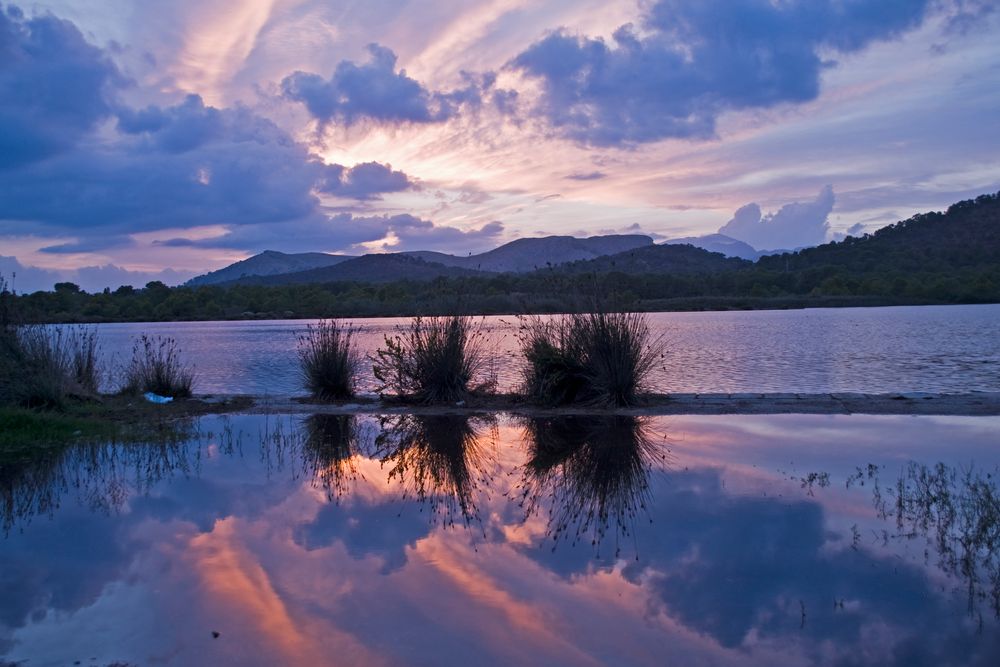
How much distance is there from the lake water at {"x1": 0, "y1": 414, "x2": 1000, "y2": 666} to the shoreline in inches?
89.8

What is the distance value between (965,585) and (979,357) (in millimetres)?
19436

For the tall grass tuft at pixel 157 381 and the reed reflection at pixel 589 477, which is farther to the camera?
the tall grass tuft at pixel 157 381

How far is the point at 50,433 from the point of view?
11.4 m

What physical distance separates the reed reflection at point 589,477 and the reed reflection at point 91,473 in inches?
170

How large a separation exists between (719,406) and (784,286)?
72.1 metres

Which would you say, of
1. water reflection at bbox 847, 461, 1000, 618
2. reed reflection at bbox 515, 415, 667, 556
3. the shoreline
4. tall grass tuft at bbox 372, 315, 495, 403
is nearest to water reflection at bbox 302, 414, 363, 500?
the shoreline

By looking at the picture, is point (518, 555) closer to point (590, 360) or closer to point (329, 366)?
point (590, 360)

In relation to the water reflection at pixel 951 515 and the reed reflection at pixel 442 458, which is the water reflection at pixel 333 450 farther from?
the water reflection at pixel 951 515

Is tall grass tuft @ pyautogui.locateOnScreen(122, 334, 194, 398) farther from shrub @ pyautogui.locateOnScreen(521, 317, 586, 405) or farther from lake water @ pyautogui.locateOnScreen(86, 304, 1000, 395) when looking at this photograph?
shrub @ pyautogui.locateOnScreen(521, 317, 586, 405)

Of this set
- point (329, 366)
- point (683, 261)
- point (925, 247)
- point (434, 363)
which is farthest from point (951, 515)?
point (683, 261)

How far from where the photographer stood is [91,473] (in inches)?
359

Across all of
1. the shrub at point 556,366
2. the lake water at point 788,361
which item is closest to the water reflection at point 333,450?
the shrub at point 556,366

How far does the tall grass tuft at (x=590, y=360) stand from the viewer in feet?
43.2

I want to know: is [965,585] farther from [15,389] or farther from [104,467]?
[15,389]
